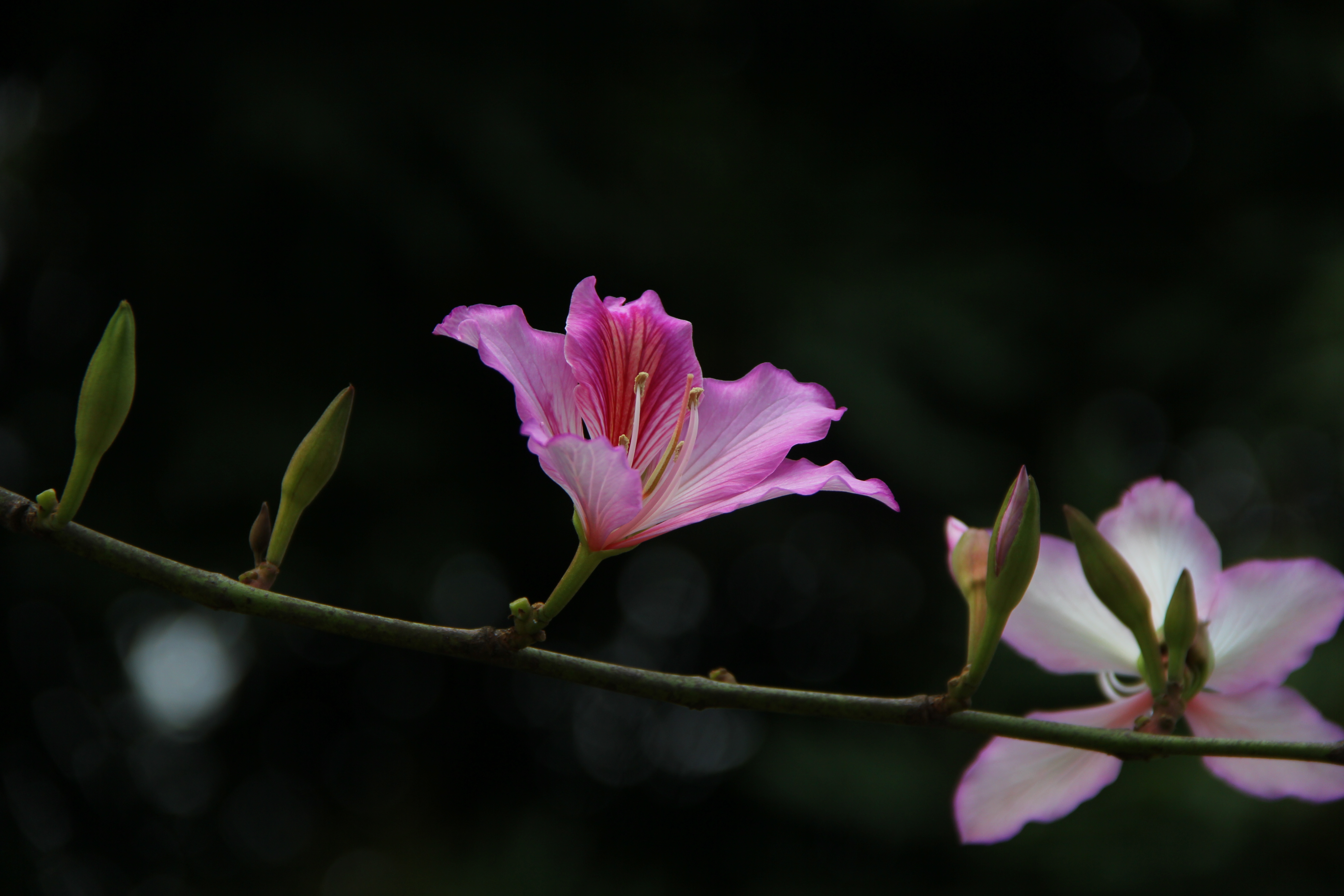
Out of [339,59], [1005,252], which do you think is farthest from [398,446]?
[1005,252]

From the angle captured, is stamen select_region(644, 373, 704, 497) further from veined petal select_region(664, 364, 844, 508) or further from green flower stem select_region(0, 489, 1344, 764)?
green flower stem select_region(0, 489, 1344, 764)

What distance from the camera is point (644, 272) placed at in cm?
322

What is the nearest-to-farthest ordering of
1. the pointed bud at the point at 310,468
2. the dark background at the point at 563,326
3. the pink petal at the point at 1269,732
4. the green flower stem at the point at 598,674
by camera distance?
1. the green flower stem at the point at 598,674
2. the pointed bud at the point at 310,468
3. the pink petal at the point at 1269,732
4. the dark background at the point at 563,326

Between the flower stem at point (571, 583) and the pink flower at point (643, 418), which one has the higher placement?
the pink flower at point (643, 418)

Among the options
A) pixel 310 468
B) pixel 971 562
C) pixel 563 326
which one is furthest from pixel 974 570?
pixel 563 326

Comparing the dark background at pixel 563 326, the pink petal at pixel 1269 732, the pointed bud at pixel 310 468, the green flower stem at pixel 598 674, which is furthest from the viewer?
the dark background at pixel 563 326

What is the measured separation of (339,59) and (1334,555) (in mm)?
3384

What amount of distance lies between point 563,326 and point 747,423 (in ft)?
9.04

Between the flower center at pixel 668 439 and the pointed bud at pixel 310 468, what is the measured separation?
0.19 m

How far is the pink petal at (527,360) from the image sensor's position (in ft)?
2.11

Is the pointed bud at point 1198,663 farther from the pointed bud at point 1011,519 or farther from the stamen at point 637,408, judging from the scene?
the stamen at point 637,408

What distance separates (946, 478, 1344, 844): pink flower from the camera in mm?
836

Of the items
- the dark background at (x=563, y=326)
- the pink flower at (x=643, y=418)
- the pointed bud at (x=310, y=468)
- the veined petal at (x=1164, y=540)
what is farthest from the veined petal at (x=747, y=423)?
the dark background at (x=563, y=326)

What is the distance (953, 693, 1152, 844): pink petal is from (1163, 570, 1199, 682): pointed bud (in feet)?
0.25
